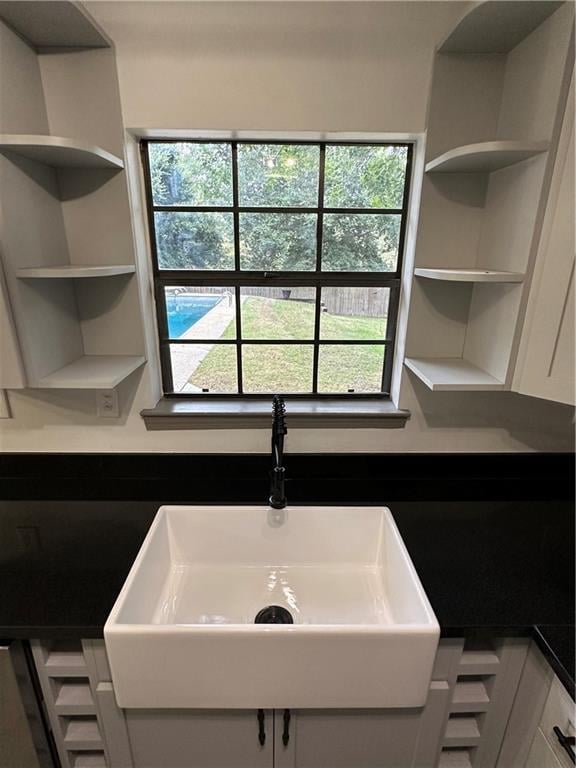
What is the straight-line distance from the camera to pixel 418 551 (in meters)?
1.08

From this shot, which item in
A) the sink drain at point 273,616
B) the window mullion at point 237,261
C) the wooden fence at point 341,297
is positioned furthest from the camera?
the wooden fence at point 341,297

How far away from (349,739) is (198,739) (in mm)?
361

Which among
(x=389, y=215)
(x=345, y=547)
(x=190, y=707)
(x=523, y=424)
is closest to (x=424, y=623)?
(x=345, y=547)

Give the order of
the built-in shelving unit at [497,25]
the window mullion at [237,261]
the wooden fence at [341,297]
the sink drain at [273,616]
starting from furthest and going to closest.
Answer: the wooden fence at [341,297] → the window mullion at [237,261] → the sink drain at [273,616] → the built-in shelving unit at [497,25]

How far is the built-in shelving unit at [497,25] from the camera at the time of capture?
0.88m

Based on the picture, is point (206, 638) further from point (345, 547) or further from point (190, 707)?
point (345, 547)

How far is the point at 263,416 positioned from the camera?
132 centimetres

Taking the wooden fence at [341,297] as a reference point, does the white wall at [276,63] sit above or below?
above

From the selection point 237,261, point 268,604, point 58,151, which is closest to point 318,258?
point 237,261

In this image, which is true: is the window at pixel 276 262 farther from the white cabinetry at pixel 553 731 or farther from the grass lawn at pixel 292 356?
the white cabinetry at pixel 553 731

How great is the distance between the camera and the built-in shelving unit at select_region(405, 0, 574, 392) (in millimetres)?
907

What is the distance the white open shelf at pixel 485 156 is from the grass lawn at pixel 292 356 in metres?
0.50

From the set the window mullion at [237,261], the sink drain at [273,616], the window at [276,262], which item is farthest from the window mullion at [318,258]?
the sink drain at [273,616]

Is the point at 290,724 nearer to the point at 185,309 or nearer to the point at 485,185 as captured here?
the point at 185,309
